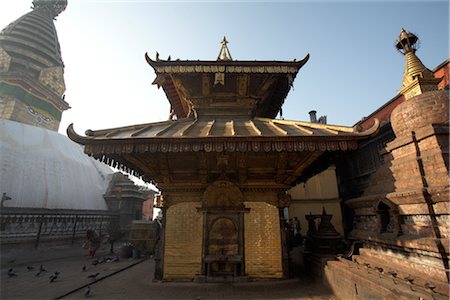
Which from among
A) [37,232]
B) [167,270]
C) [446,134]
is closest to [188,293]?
[167,270]

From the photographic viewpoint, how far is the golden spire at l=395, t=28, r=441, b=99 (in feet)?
22.2

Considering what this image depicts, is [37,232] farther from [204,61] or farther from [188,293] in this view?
[204,61]

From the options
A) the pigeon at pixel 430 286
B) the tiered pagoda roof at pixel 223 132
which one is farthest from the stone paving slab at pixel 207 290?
the tiered pagoda roof at pixel 223 132

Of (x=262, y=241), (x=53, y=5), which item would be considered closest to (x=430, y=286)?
(x=262, y=241)

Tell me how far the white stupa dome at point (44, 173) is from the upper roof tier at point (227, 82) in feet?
51.0

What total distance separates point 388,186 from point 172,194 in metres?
6.59

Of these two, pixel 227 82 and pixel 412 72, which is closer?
pixel 412 72

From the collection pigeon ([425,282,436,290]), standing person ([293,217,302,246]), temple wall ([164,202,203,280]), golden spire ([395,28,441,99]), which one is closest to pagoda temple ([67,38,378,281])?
temple wall ([164,202,203,280])

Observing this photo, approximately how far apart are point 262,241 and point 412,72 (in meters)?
7.41

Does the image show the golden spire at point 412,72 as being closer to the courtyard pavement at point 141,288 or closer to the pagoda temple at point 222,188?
the pagoda temple at point 222,188

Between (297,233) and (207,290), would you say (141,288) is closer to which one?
(207,290)

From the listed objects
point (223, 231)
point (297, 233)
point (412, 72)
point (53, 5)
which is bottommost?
point (297, 233)

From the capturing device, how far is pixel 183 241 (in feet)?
23.7

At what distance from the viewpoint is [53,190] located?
61.7ft
